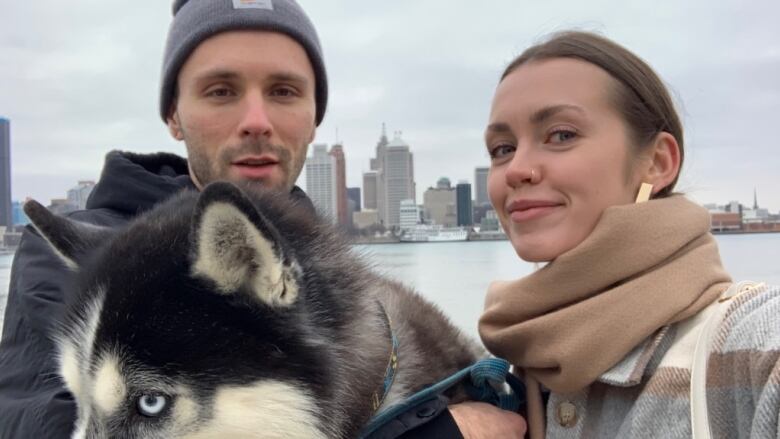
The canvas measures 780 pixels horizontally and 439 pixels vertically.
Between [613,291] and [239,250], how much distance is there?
134 cm

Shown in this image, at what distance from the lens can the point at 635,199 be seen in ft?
8.14

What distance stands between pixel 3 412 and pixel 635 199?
2559 mm

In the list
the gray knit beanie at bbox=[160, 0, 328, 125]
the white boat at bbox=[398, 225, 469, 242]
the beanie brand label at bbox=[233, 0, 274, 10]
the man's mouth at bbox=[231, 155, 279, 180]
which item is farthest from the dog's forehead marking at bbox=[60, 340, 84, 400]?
the white boat at bbox=[398, 225, 469, 242]

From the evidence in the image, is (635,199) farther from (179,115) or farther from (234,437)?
(179,115)

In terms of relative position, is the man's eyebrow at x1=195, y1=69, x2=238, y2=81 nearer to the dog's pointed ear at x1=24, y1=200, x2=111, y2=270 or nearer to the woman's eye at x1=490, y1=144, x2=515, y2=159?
the dog's pointed ear at x1=24, y1=200, x2=111, y2=270

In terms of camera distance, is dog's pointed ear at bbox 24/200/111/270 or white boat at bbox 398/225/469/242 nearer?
dog's pointed ear at bbox 24/200/111/270

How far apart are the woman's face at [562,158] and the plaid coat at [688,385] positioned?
0.55 metres

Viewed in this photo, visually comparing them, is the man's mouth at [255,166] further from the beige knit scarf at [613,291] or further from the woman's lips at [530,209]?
the beige knit scarf at [613,291]

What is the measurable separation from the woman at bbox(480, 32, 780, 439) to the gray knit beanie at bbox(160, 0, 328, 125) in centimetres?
150

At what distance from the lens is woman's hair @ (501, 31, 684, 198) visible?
2.51 m

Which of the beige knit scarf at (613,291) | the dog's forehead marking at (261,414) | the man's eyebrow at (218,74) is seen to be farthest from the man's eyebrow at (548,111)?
the man's eyebrow at (218,74)

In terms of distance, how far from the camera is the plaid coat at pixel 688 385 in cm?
175

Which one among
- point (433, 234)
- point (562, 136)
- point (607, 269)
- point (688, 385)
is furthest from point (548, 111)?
point (433, 234)

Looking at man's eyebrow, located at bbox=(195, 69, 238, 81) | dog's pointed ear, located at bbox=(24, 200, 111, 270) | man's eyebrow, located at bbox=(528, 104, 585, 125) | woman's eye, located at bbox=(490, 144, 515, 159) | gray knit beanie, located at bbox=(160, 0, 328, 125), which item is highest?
gray knit beanie, located at bbox=(160, 0, 328, 125)
